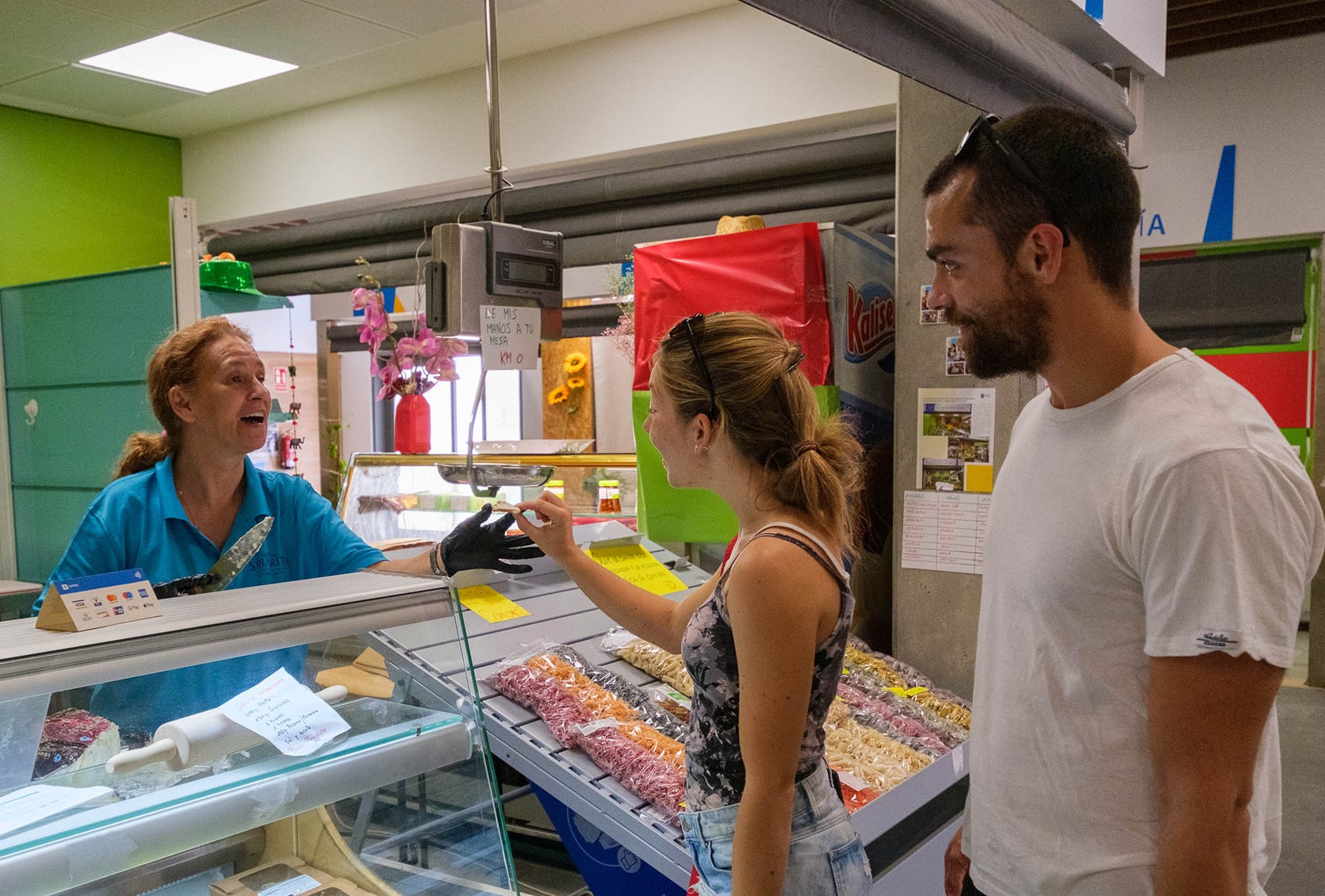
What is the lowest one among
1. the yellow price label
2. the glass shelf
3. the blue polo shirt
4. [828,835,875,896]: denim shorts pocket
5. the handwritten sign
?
the yellow price label

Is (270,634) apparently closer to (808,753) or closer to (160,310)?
(808,753)

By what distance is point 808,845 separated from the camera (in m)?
1.52

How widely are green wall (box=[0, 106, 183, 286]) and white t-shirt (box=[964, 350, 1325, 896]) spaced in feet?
25.0

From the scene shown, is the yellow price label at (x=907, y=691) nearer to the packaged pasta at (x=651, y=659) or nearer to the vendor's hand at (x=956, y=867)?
the packaged pasta at (x=651, y=659)

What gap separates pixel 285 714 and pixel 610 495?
3179mm

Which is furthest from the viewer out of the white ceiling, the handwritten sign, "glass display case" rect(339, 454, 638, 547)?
the white ceiling

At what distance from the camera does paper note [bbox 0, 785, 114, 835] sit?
1234 mm

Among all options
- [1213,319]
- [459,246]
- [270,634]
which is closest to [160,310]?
[459,246]

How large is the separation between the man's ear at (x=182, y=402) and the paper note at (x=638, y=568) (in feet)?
4.01

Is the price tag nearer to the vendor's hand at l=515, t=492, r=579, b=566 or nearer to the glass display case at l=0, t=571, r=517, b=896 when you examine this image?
the glass display case at l=0, t=571, r=517, b=896

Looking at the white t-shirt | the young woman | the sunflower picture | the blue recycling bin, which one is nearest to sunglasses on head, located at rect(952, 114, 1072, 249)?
the white t-shirt

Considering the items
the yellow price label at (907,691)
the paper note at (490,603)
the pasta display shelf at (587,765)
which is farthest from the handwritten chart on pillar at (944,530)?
the paper note at (490,603)

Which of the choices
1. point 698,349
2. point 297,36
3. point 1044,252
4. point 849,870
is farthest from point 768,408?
point 297,36

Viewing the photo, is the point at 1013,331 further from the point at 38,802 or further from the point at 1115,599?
the point at 38,802
